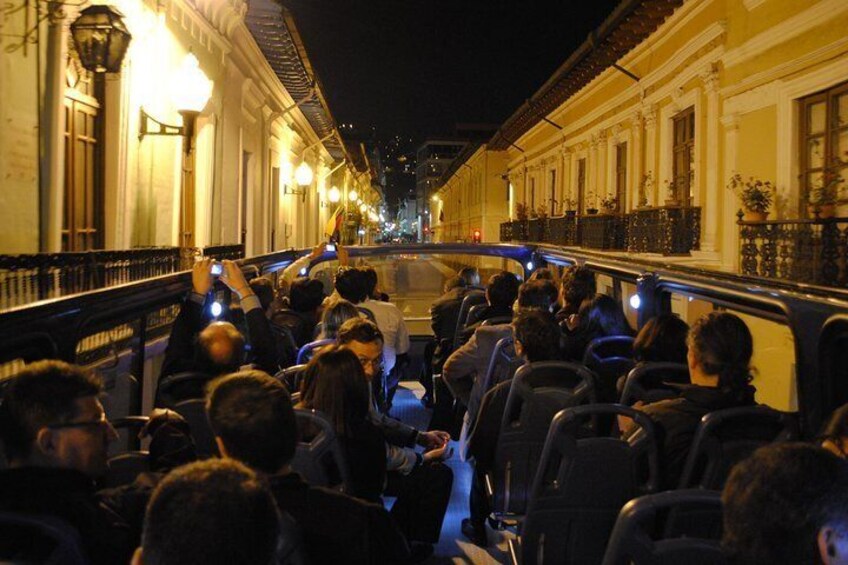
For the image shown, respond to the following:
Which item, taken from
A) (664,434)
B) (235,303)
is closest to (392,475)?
(664,434)

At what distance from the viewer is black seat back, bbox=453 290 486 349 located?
7281mm

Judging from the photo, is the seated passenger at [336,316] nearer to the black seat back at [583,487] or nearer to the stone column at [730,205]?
the black seat back at [583,487]

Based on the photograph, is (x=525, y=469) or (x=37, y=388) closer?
(x=37, y=388)

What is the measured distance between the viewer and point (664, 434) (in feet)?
10.6

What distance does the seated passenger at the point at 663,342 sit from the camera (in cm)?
441

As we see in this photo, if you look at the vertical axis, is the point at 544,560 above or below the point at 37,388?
below

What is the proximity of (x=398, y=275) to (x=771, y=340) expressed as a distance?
Answer: 16.7ft

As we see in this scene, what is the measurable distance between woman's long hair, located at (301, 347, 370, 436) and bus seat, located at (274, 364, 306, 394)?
0.22 m

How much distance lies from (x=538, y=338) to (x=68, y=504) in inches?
110

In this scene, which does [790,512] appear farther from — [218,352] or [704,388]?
[218,352]

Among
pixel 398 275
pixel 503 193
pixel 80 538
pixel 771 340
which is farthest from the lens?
pixel 503 193

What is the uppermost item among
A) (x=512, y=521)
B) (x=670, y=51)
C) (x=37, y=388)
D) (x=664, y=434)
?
(x=670, y=51)

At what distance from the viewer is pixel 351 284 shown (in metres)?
6.49

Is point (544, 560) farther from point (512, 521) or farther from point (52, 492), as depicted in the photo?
point (52, 492)
